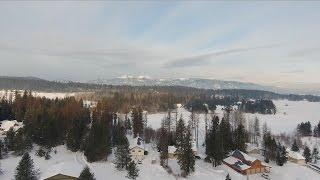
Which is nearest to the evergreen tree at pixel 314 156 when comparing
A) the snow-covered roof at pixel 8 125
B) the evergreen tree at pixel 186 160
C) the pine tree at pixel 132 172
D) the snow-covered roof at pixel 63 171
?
the evergreen tree at pixel 186 160

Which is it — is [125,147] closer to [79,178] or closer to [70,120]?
[79,178]

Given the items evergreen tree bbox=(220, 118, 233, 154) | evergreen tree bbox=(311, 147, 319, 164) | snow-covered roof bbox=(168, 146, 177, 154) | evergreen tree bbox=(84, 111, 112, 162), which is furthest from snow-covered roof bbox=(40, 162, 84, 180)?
evergreen tree bbox=(311, 147, 319, 164)

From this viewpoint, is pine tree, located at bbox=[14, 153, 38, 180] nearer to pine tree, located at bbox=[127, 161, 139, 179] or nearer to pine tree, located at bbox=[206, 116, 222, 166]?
pine tree, located at bbox=[127, 161, 139, 179]

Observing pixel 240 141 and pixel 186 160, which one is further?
pixel 240 141

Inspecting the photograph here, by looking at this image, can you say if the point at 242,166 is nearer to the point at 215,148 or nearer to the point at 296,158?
the point at 215,148

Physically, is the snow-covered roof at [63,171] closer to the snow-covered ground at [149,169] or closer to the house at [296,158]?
the snow-covered ground at [149,169]

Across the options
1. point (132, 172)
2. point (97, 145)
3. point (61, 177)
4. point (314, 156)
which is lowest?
point (314, 156)

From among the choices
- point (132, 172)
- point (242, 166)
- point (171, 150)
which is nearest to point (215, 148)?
point (242, 166)

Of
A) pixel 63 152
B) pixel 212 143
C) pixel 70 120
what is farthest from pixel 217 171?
pixel 70 120
